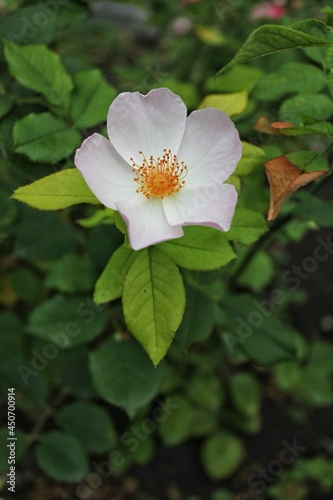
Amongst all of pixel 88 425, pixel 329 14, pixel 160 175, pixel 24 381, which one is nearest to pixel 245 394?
pixel 88 425

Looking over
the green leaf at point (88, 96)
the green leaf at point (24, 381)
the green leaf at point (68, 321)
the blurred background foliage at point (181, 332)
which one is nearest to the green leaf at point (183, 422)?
the blurred background foliage at point (181, 332)

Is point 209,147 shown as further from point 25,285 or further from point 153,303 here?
point 25,285

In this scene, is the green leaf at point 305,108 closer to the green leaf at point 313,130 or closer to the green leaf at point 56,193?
the green leaf at point 313,130

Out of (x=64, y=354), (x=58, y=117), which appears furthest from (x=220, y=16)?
(x=64, y=354)

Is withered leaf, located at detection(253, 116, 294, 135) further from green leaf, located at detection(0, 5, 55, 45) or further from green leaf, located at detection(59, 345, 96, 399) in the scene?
green leaf, located at detection(59, 345, 96, 399)

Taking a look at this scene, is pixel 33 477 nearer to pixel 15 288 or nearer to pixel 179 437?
pixel 179 437

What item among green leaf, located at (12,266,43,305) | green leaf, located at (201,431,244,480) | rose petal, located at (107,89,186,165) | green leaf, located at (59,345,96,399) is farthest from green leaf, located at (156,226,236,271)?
green leaf, located at (201,431,244,480)
